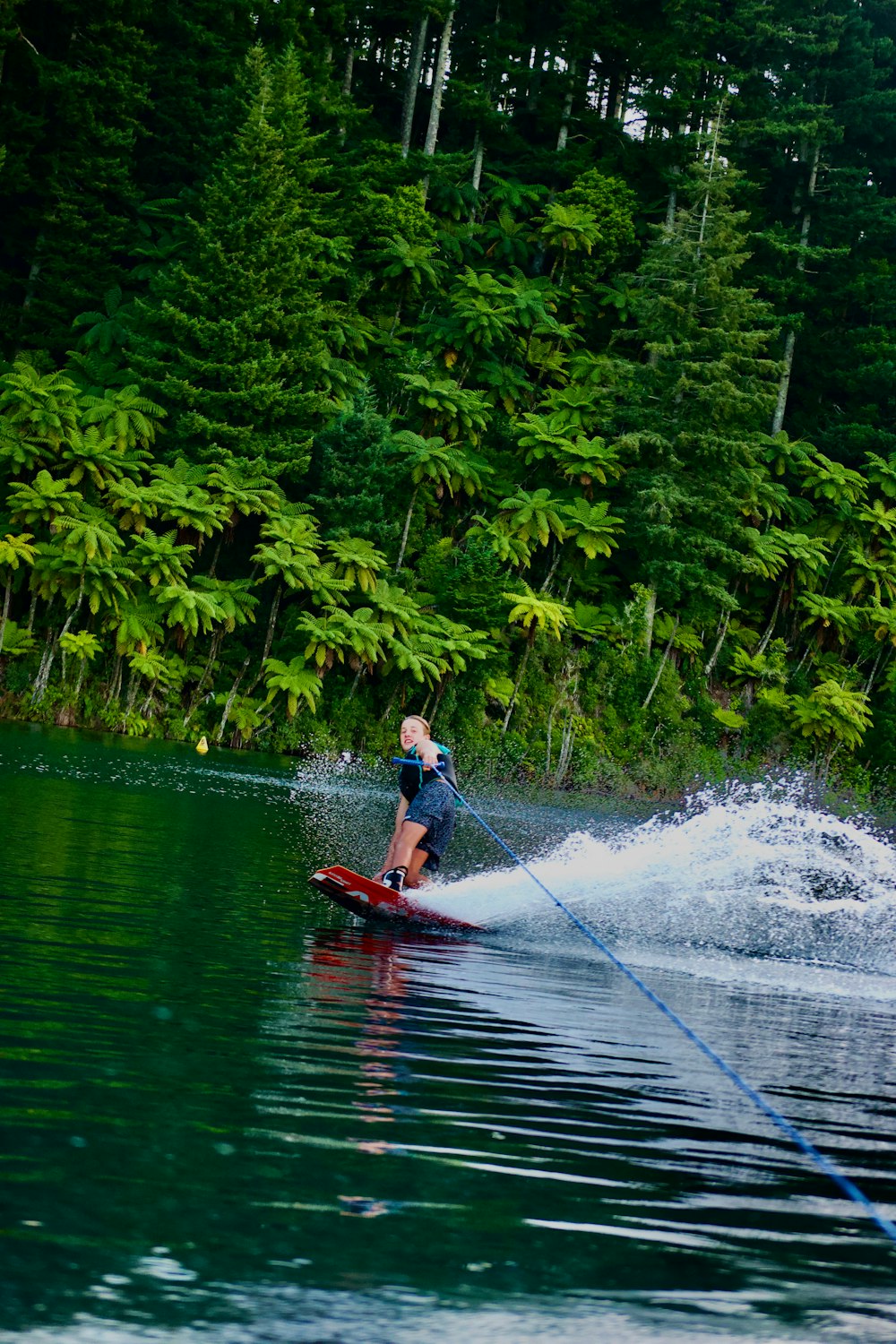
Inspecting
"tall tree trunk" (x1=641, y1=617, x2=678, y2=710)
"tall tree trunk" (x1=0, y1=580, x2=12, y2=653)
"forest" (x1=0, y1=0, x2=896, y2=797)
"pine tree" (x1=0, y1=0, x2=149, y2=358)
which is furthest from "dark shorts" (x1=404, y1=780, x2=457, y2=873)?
"pine tree" (x1=0, y1=0, x2=149, y2=358)

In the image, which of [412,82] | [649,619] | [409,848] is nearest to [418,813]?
[409,848]

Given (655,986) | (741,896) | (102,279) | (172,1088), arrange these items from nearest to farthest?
(172,1088) → (655,986) → (741,896) → (102,279)

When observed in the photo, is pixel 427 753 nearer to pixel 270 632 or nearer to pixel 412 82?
pixel 270 632

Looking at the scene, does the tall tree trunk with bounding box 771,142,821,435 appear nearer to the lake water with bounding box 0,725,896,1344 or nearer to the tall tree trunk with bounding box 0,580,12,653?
the tall tree trunk with bounding box 0,580,12,653

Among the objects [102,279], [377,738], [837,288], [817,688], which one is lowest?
[377,738]

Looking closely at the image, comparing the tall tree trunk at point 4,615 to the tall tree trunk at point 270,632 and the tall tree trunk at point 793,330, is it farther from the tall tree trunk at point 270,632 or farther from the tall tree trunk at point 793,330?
the tall tree trunk at point 793,330

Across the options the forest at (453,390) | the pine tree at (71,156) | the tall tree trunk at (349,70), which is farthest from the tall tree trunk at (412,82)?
the pine tree at (71,156)

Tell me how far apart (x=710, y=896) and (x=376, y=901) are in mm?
4133

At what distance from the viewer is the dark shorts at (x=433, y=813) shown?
10.0 metres

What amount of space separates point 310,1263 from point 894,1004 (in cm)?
637

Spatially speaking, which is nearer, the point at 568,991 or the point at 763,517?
the point at 568,991

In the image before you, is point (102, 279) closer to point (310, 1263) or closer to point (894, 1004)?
point (894, 1004)

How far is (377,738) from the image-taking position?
95.1 feet

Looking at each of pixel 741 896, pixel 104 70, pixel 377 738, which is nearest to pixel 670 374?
pixel 377 738
